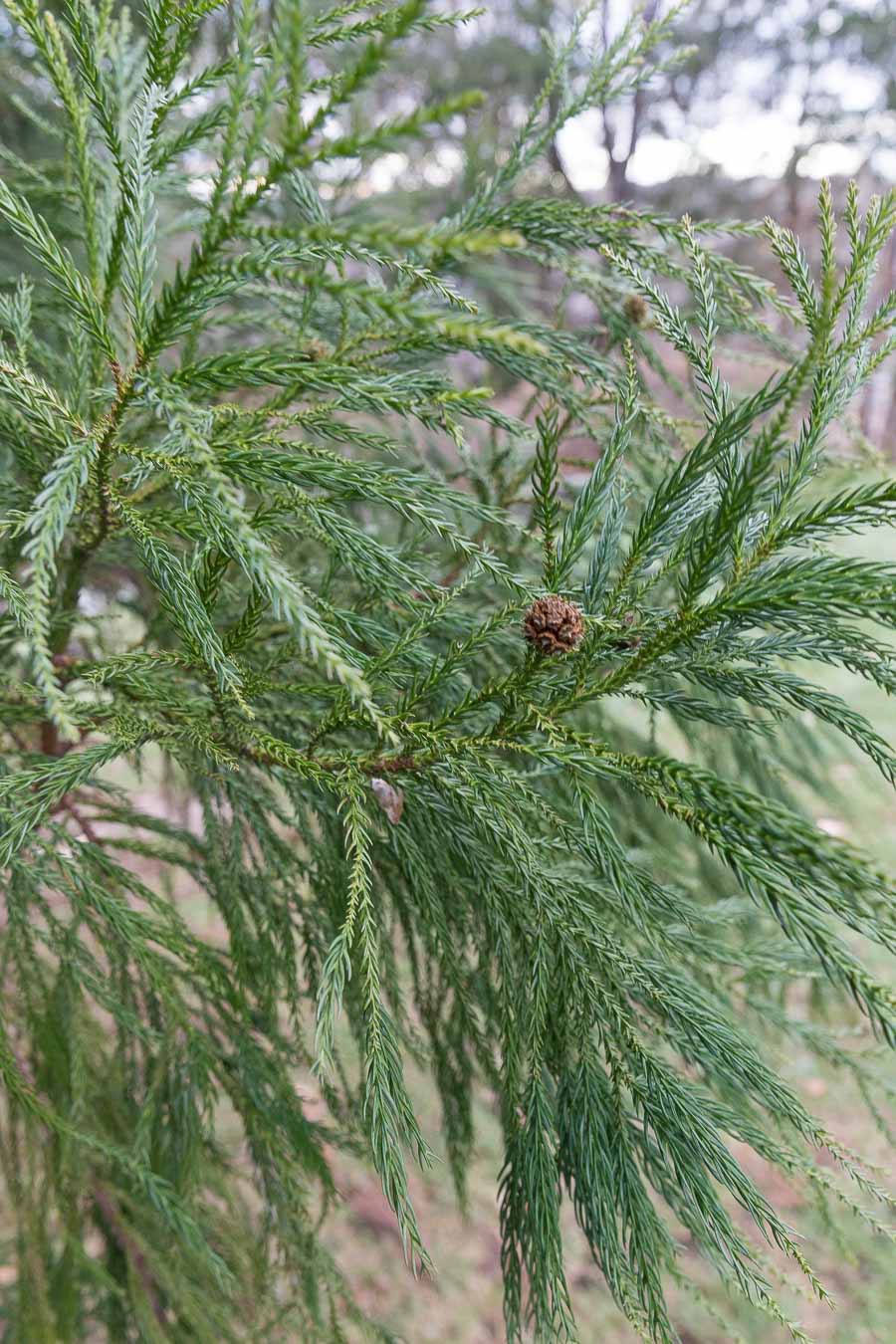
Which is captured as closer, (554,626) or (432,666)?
(554,626)

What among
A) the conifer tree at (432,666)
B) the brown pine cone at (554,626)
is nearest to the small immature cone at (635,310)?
the conifer tree at (432,666)

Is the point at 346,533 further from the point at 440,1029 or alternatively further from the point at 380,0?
the point at 440,1029

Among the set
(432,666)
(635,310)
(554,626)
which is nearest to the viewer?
(554,626)

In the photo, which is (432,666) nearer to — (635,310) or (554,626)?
(554,626)

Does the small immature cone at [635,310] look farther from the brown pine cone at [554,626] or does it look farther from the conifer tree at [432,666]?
the brown pine cone at [554,626]

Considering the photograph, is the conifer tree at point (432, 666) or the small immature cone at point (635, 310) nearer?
the conifer tree at point (432, 666)

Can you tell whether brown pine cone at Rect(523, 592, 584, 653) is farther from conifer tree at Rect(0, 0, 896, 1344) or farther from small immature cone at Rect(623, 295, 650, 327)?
small immature cone at Rect(623, 295, 650, 327)

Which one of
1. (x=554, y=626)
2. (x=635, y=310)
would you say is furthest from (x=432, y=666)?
(x=635, y=310)

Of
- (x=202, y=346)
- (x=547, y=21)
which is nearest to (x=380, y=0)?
(x=202, y=346)

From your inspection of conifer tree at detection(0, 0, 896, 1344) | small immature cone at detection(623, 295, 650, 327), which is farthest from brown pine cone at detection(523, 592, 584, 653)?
small immature cone at detection(623, 295, 650, 327)
